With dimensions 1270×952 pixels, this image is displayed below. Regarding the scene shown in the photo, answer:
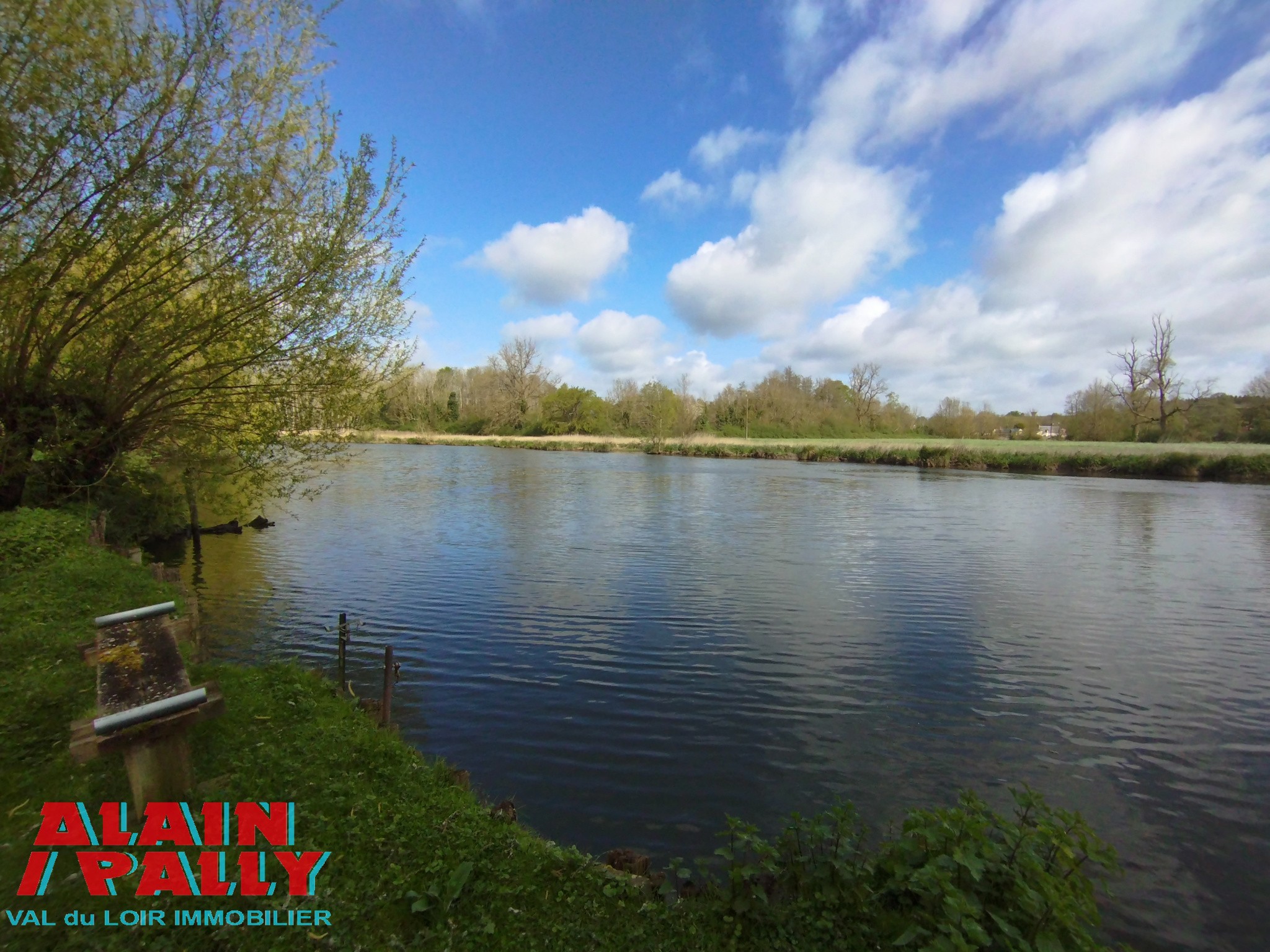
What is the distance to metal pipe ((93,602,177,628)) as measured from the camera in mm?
4914

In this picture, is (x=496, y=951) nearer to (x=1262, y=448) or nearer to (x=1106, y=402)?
(x=1262, y=448)

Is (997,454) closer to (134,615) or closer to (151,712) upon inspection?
(134,615)

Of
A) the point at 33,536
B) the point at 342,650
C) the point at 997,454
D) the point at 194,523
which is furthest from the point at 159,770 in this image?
the point at 997,454

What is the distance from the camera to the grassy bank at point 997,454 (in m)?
41.2

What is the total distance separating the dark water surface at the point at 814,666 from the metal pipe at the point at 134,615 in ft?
9.25

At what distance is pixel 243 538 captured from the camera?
18.8m

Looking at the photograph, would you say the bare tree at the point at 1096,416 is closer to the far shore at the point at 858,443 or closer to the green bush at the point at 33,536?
the far shore at the point at 858,443

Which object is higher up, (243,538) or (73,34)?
(73,34)

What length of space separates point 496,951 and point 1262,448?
60.7 metres

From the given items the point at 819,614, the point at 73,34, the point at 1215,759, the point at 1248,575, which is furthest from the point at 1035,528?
the point at 73,34

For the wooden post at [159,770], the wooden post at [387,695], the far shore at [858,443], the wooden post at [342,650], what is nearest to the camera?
the wooden post at [159,770]

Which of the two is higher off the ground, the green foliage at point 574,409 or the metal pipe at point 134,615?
the green foliage at point 574,409

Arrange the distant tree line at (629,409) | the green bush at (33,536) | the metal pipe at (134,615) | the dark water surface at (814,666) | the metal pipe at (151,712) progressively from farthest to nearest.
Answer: the distant tree line at (629,409), the green bush at (33,536), the dark water surface at (814,666), the metal pipe at (134,615), the metal pipe at (151,712)

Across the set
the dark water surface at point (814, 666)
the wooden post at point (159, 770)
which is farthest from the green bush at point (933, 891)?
the wooden post at point (159, 770)
